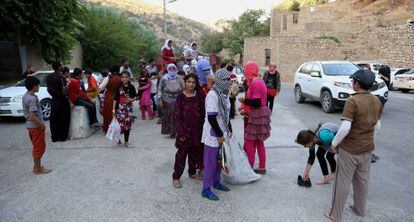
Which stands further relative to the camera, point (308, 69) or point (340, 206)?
point (308, 69)

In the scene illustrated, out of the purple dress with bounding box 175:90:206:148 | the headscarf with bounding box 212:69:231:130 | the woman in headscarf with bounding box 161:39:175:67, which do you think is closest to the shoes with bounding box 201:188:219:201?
the purple dress with bounding box 175:90:206:148

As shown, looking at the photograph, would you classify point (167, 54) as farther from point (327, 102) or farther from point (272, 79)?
point (327, 102)

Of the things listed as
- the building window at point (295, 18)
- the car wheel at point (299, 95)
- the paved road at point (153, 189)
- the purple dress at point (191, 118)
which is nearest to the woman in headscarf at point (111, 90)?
the paved road at point (153, 189)

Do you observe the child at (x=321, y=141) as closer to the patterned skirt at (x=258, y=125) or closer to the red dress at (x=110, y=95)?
the patterned skirt at (x=258, y=125)

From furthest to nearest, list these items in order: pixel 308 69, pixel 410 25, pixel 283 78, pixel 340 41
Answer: pixel 283 78, pixel 340 41, pixel 410 25, pixel 308 69

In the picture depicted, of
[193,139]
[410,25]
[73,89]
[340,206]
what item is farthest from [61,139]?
[410,25]

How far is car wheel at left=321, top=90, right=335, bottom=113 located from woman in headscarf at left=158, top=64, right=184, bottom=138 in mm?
5610

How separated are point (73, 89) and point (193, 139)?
14.2ft

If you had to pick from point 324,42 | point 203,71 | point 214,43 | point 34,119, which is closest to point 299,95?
point 203,71

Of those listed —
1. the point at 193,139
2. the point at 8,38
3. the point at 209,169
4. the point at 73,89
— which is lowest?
the point at 209,169

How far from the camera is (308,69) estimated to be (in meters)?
13.6

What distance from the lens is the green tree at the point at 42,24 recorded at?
12.5 meters

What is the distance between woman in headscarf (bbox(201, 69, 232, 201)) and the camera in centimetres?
445

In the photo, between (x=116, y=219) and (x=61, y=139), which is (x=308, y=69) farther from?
(x=116, y=219)
